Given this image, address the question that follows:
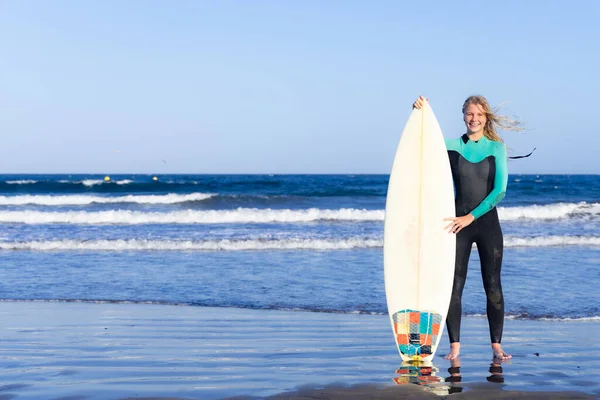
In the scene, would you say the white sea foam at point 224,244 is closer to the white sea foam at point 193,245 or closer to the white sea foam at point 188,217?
the white sea foam at point 193,245

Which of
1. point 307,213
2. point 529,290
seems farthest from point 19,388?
point 307,213

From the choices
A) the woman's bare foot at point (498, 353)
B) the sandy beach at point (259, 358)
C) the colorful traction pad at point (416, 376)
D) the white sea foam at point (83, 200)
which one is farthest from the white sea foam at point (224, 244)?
the white sea foam at point (83, 200)

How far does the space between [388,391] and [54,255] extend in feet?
29.8

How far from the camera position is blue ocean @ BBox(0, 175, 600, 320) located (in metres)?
7.40

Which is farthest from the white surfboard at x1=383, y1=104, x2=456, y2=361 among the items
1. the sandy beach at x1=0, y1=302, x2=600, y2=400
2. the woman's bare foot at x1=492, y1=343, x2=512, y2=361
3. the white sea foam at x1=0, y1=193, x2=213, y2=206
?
the white sea foam at x1=0, y1=193, x2=213, y2=206

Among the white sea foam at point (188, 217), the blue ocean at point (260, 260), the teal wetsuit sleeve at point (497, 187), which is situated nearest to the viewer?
the teal wetsuit sleeve at point (497, 187)

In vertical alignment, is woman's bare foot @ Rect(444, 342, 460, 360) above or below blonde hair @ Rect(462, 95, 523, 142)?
below

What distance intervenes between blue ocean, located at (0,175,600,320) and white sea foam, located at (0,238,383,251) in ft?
0.07

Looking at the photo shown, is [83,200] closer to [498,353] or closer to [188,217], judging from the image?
[188,217]

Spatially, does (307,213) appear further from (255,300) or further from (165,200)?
(255,300)

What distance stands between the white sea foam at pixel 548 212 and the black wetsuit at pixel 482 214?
1632cm

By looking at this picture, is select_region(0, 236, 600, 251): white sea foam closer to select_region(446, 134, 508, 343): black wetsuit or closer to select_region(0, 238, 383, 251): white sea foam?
select_region(0, 238, 383, 251): white sea foam

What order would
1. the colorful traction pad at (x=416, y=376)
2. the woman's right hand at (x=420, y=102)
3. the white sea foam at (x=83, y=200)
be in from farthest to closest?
1. the white sea foam at (x=83, y=200)
2. the woman's right hand at (x=420, y=102)
3. the colorful traction pad at (x=416, y=376)

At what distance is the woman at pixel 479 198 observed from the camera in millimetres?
4371
